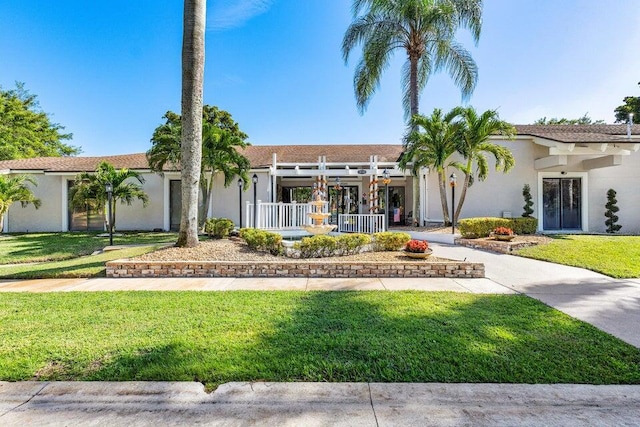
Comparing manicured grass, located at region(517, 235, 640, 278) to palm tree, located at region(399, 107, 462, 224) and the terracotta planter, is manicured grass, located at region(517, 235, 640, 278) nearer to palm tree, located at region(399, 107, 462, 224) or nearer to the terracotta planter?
the terracotta planter

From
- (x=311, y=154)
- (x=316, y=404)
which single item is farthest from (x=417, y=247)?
(x=311, y=154)

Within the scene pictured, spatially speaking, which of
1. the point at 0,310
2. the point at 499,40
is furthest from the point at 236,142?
the point at 499,40

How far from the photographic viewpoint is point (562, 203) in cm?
1491

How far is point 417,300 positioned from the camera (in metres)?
4.95

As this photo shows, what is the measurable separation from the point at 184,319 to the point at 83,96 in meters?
24.8

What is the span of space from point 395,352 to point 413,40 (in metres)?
15.2

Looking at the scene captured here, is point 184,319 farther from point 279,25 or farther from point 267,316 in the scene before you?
point 279,25

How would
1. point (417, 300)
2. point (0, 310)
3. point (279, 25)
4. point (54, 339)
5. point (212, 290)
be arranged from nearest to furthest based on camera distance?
point (54, 339)
point (0, 310)
point (417, 300)
point (212, 290)
point (279, 25)

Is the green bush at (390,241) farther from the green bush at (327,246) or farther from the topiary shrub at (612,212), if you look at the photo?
the topiary shrub at (612,212)

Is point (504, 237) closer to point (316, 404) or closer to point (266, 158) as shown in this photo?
point (316, 404)

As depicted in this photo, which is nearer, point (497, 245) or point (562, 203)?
point (497, 245)

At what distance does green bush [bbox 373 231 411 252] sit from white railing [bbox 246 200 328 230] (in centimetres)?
351

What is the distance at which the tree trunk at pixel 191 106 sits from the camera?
8.13 m

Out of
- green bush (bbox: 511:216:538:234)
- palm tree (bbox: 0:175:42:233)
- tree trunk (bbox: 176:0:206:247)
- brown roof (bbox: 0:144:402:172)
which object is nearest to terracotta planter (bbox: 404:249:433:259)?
tree trunk (bbox: 176:0:206:247)
